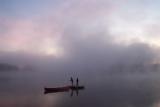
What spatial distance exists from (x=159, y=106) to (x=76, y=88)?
116728mm

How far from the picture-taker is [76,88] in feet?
330

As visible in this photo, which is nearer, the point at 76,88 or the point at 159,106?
the point at 76,88

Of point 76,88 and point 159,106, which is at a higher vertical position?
point 76,88

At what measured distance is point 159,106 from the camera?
198500mm
